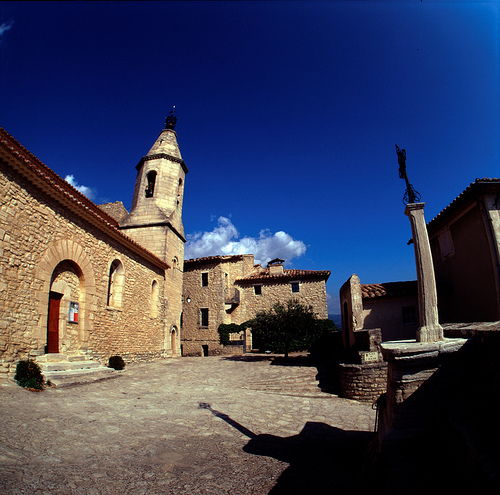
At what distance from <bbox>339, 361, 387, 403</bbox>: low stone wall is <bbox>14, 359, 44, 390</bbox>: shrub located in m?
8.60

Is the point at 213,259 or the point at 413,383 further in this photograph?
the point at 213,259

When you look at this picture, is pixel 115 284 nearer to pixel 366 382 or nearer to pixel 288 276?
pixel 366 382

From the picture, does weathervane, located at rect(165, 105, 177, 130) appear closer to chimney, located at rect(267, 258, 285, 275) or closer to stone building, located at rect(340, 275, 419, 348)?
chimney, located at rect(267, 258, 285, 275)

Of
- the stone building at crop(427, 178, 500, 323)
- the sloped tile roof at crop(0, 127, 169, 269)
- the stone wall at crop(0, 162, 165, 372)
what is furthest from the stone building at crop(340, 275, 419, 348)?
the sloped tile roof at crop(0, 127, 169, 269)

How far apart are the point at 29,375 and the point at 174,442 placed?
Result: 5021 mm

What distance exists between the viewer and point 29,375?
24.9 ft

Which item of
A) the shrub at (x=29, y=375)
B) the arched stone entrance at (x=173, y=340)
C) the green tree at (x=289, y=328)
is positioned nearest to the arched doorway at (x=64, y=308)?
the shrub at (x=29, y=375)

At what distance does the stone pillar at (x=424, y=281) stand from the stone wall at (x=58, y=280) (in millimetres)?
9377

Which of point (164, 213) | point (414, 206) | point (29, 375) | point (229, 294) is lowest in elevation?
point (29, 375)

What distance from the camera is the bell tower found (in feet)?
66.3

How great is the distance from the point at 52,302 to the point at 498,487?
11806 mm

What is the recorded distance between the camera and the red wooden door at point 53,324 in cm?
994

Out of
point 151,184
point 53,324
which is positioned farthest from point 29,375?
point 151,184

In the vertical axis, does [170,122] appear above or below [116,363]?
above
